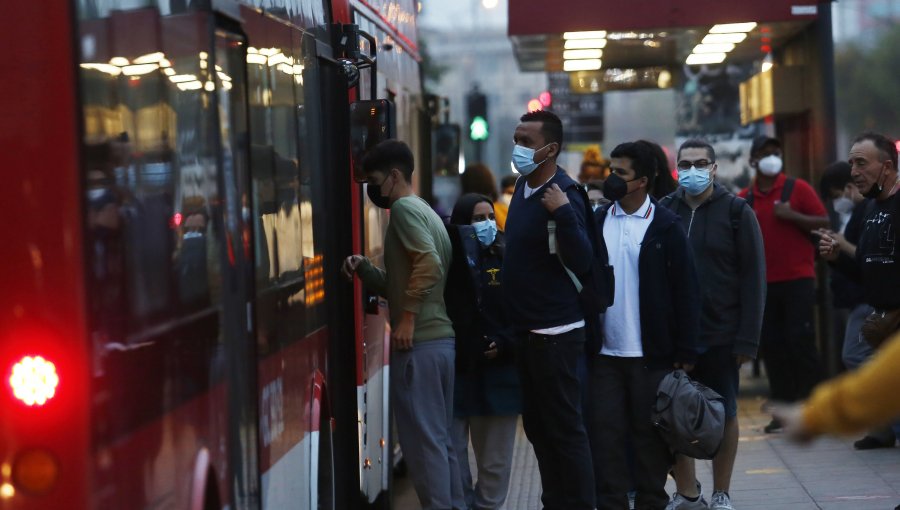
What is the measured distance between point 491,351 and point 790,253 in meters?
5.02

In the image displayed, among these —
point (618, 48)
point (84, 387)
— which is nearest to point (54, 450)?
point (84, 387)

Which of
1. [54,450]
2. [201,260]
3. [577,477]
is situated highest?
[201,260]

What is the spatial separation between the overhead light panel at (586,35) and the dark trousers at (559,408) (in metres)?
7.01

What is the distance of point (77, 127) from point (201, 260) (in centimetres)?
103

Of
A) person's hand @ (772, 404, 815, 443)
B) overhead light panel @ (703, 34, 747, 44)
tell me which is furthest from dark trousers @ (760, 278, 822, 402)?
person's hand @ (772, 404, 815, 443)

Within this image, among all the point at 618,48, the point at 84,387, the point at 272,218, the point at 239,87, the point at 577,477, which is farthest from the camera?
the point at 618,48

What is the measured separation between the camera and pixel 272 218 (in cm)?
564

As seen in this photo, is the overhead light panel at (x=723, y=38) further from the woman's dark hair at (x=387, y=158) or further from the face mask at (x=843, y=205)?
the woman's dark hair at (x=387, y=158)

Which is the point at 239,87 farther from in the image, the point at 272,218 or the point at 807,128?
the point at 807,128

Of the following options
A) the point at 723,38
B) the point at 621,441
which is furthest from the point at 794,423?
the point at 723,38

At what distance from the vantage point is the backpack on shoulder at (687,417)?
7547mm

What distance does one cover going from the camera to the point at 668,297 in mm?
7715

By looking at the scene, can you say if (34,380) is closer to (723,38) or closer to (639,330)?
(639,330)

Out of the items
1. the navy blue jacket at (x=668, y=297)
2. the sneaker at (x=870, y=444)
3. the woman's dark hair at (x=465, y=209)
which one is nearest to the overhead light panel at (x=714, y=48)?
the sneaker at (x=870, y=444)
